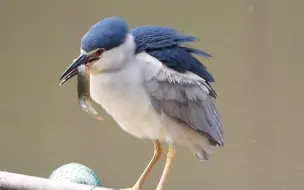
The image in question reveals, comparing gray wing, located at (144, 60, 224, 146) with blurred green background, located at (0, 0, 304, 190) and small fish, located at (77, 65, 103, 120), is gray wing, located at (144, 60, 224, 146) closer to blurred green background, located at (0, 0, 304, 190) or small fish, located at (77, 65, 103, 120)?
small fish, located at (77, 65, 103, 120)

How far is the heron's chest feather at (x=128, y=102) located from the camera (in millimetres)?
1245

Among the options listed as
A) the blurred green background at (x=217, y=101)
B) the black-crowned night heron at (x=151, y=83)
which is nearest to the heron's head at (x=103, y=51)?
the black-crowned night heron at (x=151, y=83)

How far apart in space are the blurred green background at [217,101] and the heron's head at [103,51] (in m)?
1.02

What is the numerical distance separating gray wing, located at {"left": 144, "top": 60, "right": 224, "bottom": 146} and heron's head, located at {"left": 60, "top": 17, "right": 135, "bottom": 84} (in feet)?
0.24

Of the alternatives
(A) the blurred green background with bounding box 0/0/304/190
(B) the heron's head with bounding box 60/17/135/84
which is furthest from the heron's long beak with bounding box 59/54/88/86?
(A) the blurred green background with bounding box 0/0/304/190

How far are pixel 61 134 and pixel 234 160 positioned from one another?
635 mm

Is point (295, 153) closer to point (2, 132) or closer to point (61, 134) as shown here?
point (61, 134)

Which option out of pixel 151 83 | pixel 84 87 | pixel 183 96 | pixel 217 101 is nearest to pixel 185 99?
pixel 183 96

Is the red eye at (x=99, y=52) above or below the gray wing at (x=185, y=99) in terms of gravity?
above

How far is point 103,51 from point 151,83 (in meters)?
0.12

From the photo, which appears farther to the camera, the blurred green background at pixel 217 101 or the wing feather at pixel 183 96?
the blurred green background at pixel 217 101

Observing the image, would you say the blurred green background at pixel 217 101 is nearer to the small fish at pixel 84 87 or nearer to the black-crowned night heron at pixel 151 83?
the black-crowned night heron at pixel 151 83

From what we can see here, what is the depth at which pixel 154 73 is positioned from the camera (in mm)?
1281

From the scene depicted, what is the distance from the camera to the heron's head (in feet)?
4.00
